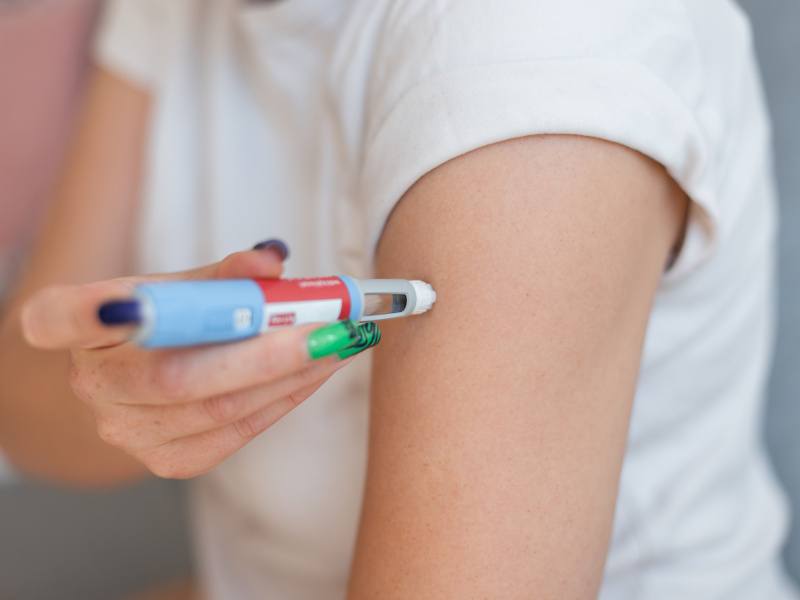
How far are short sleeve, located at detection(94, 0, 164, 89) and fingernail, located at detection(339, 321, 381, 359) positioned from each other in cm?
62

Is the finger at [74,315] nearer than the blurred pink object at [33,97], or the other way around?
the finger at [74,315]

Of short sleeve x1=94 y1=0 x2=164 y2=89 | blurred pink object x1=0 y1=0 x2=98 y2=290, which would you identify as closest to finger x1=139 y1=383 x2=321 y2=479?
short sleeve x1=94 y1=0 x2=164 y2=89

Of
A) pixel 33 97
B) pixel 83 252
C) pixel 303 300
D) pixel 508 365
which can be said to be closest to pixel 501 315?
pixel 508 365

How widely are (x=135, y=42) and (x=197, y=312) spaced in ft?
2.32

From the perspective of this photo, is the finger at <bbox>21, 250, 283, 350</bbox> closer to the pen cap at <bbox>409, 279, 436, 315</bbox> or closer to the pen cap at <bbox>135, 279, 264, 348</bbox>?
the pen cap at <bbox>135, 279, 264, 348</bbox>

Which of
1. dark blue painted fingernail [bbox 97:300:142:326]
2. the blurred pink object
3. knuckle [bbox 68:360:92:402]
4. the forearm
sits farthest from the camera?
the blurred pink object

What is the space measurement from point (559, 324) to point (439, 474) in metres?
0.11

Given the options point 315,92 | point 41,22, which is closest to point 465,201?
point 315,92

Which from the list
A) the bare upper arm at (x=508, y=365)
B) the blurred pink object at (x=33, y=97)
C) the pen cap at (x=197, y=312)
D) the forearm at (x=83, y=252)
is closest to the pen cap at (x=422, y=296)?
the bare upper arm at (x=508, y=365)

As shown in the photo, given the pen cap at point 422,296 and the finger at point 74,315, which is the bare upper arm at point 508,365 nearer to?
the pen cap at point 422,296

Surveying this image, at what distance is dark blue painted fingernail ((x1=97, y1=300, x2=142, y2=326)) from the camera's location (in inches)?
11.9

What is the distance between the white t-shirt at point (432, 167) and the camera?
0.45 meters

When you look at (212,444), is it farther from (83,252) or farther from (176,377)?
(83,252)

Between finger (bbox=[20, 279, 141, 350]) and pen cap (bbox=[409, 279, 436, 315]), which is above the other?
finger (bbox=[20, 279, 141, 350])
